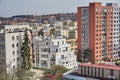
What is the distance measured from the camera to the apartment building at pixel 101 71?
26.6ft

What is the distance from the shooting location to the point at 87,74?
28.2 feet

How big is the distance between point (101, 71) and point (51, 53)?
3506 mm

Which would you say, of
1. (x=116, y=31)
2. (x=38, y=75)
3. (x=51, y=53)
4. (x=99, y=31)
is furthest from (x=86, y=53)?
(x=38, y=75)

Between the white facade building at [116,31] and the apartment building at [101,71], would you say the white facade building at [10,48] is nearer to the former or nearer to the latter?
the apartment building at [101,71]

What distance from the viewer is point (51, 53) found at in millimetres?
11398

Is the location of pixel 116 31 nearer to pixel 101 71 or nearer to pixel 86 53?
pixel 86 53

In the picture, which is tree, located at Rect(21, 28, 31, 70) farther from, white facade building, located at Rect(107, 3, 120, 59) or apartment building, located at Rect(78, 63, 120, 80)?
white facade building, located at Rect(107, 3, 120, 59)

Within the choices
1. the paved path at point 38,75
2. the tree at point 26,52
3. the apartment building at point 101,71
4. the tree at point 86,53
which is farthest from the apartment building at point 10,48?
the tree at point 86,53

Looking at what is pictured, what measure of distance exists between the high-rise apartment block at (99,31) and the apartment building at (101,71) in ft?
16.2

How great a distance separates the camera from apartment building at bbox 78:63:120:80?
8.09 m

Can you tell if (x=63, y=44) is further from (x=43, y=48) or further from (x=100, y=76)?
(x=100, y=76)

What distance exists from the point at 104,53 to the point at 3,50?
5551 millimetres

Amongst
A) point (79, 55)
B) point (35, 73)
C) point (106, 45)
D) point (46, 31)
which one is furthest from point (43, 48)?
point (46, 31)

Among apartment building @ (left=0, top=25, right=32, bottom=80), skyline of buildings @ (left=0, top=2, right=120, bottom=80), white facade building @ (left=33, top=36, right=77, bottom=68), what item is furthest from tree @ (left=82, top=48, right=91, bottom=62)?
apartment building @ (left=0, top=25, right=32, bottom=80)
